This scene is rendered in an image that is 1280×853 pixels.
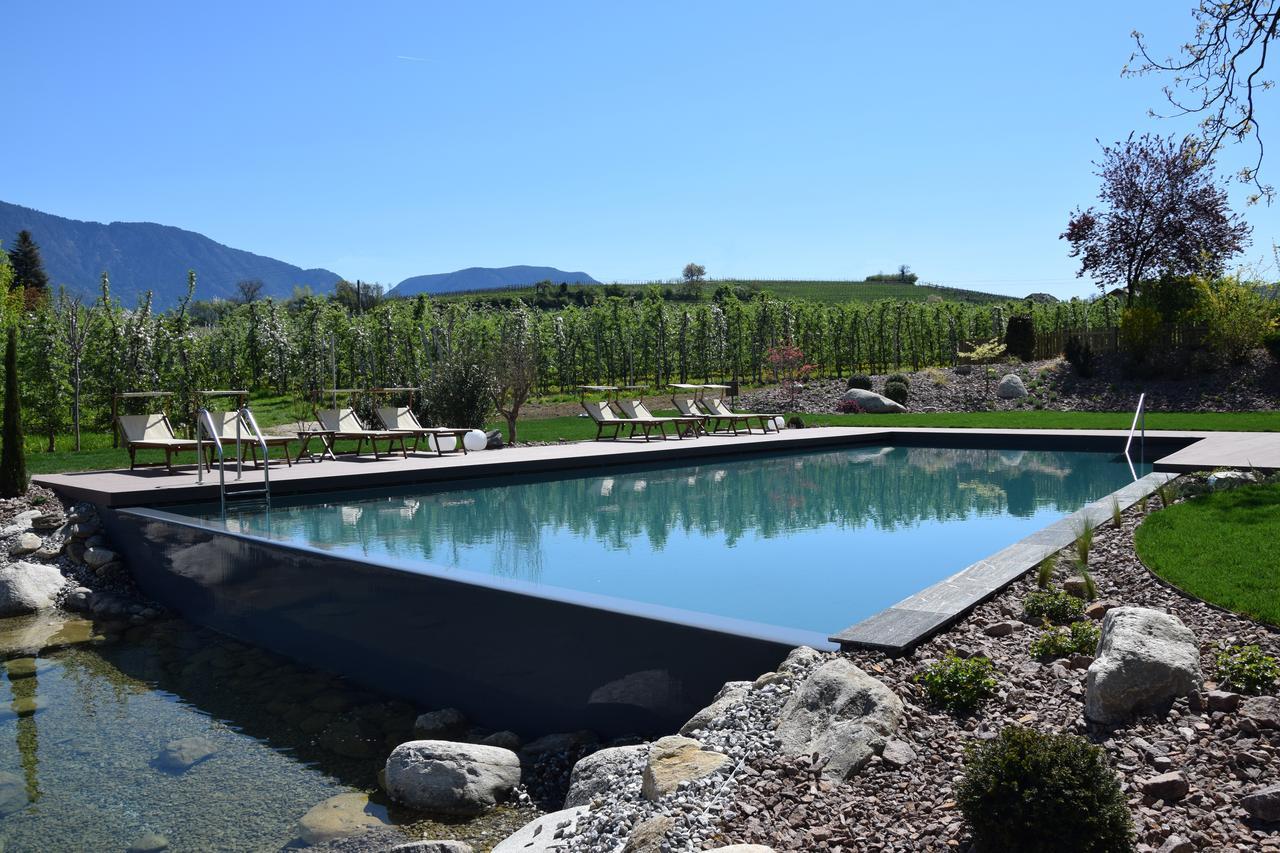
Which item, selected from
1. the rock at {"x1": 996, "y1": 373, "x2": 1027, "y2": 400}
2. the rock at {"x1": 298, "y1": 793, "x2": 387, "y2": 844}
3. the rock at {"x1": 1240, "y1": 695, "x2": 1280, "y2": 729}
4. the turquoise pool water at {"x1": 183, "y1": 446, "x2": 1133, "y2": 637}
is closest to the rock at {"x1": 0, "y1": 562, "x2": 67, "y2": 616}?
the turquoise pool water at {"x1": 183, "y1": 446, "x2": 1133, "y2": 637}

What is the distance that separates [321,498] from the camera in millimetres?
9570

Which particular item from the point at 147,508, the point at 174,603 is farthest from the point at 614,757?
the point at 147,508

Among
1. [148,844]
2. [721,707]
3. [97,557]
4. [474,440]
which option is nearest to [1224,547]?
[721,707]

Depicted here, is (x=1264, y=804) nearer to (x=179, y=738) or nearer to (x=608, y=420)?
(x=179, y=738)

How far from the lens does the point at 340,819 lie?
13.8 feet

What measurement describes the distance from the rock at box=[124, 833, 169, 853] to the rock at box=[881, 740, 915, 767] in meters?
3.10

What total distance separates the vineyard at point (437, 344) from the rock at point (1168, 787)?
14.1 metres

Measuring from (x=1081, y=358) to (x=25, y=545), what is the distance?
71.5 feet

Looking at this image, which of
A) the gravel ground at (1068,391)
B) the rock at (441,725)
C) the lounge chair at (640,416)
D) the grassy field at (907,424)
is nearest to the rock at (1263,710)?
the rock at (441,725)

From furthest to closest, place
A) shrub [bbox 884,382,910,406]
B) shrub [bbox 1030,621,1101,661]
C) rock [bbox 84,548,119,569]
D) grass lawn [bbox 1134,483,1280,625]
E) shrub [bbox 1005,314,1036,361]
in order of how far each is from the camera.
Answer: shrub [bbox 1005,314,1036,361] < shrub [bbox 884,382,910,406] < rock [bbox 84,548,119,569] < grass lawn [bbox 1134,483,1280,625] < shrub [bbox 1030,621,1101,661]

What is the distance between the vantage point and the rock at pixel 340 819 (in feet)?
13.3

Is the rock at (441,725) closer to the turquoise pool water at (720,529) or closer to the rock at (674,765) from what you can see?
the turquoise pool water at (720,529)

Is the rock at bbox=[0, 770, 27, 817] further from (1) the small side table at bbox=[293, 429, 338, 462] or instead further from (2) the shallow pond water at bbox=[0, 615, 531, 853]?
(1) the small side table at bbox=[293, 429, 338, 462]

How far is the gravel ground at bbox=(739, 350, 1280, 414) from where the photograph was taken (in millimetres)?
19250
